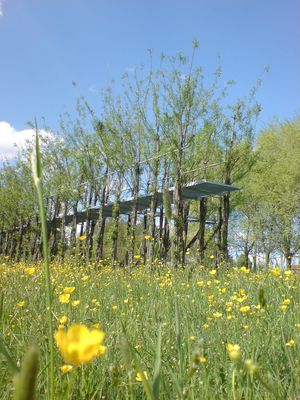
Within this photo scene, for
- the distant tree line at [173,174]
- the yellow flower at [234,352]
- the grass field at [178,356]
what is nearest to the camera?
the yellow flower at [234,352]

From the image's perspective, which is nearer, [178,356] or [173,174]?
[178,356]

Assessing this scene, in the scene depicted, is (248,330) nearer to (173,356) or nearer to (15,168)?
(173,356)

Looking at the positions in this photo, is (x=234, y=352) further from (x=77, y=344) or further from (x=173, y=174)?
(x=173, y=174)

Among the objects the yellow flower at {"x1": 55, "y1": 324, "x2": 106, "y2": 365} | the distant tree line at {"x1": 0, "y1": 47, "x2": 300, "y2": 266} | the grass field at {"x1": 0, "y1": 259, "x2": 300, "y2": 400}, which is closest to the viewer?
the yellow flower at {"x1": 55, "y1": 324, "x2": 106, "y2": 365}

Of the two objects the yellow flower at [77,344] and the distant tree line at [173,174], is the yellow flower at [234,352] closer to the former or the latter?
the yellow flower at [77,344]

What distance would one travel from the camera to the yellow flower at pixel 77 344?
44cm

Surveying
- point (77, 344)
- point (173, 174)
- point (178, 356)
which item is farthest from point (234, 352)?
point (173, 174)

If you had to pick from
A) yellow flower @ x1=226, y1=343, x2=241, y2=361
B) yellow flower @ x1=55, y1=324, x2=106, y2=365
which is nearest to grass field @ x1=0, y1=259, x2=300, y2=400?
yellow flower @ x1=226, y1=343, x2=241, y2=361

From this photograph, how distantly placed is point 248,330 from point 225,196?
46.3 feet

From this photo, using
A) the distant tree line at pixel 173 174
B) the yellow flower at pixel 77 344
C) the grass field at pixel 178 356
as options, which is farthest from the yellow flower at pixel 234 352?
the distant tree line at pixel 173 174

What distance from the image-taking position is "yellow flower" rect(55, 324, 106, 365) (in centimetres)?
44

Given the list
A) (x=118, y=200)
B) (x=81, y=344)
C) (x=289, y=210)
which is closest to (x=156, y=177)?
(x=118, y=200)

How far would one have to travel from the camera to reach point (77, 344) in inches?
18.4

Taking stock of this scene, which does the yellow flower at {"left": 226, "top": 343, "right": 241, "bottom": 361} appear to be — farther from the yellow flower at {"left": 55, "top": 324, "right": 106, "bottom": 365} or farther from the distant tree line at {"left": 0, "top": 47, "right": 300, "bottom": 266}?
the distant tree line at {"left": 0, "top": 47, "right": 300, "bottom": 266}
